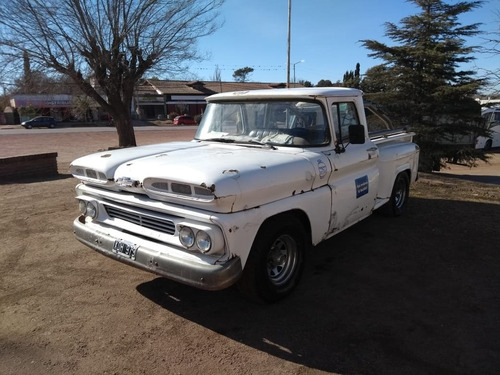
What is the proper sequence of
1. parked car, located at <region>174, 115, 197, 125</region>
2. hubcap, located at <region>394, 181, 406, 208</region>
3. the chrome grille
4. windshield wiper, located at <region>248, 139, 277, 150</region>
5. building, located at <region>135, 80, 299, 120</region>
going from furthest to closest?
building, located at <region>135, 80, 299, 120</region> < parked car, located at <region>174, 115, 197, 125</region> < hubcap, located at <region>394, 181, 406, 208</region> < windshield wiper, located at <region>248, 139, 277, 150</region> < the chrome grille

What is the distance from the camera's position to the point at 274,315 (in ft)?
11.2

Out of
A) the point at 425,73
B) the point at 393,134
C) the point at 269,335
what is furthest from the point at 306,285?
the point at 425,73

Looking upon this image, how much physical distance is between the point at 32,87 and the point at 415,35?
44.4 feet

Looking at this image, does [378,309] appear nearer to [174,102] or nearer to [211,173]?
[211,173]

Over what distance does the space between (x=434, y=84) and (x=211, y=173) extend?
41.0 feet

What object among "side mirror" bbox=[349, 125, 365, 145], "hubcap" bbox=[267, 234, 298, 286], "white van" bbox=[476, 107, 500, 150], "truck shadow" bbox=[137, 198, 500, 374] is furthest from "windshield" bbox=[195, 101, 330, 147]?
"white van" bbox=[476, 107, 500, 150]

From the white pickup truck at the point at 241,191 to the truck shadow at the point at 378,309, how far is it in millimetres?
357

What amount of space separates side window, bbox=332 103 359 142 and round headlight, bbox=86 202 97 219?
2591mm

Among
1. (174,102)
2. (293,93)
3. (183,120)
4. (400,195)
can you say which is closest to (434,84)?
(400,195)

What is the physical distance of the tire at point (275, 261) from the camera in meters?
3.25

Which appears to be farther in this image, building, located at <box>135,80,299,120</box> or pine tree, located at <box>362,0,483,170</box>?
building, located at <box>135,80,299,120</box>

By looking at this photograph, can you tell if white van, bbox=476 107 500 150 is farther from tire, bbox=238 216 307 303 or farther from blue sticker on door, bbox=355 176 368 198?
tire, bbox=238 216 307 303

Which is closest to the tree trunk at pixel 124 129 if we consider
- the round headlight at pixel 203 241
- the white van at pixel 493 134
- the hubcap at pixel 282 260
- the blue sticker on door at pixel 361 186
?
the blue sticker on door at pixel 361 186

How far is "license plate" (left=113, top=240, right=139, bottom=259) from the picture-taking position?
3.27m
